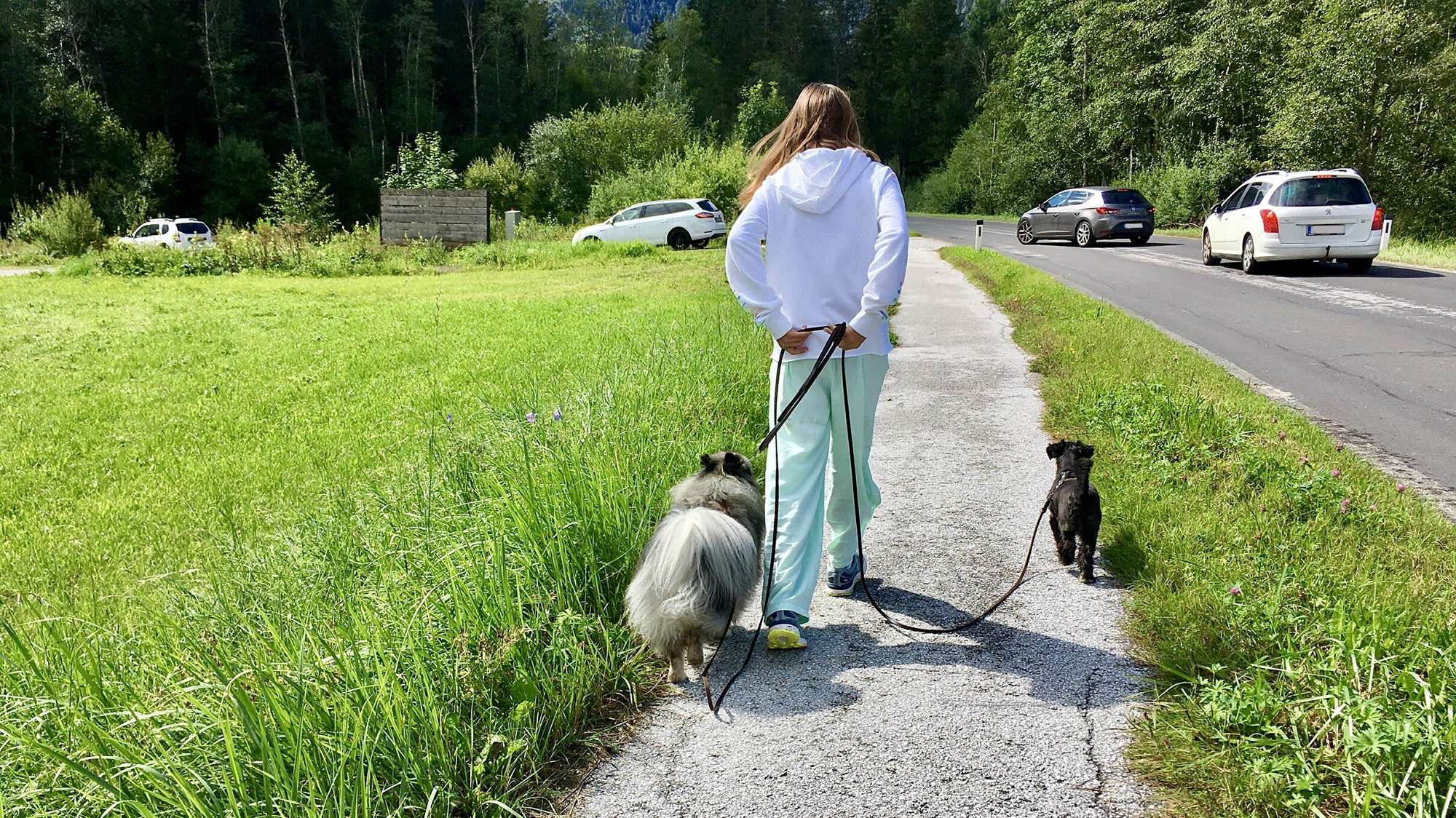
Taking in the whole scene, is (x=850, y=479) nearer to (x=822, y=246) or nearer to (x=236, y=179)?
(x=822, y=246)

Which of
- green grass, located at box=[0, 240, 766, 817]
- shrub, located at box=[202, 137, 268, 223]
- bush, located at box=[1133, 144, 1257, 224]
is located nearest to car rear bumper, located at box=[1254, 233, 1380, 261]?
green grass, located at box=[0, 240, 766, 817]

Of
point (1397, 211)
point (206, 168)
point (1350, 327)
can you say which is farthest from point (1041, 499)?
point (206, 168)

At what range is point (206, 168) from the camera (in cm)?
6078

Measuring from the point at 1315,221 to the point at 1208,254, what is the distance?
309 cm

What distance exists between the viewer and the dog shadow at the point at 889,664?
3189 mm

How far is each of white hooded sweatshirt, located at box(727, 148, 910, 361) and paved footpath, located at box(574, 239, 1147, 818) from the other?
1.22 meters

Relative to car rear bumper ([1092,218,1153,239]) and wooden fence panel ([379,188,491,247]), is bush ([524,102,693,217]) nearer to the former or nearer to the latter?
wooden fence panel ([379,188,491,247])

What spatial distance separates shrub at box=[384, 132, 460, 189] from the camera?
30.5 meters

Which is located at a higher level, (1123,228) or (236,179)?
(236,179)

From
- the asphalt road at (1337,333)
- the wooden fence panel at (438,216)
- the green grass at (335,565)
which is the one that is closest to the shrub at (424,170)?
the wooden fence panel at (438,216)

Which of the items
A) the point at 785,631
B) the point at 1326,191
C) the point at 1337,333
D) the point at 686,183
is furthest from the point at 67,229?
the point at 1326,191

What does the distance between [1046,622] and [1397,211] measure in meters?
31.8

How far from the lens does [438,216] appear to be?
27469 mm

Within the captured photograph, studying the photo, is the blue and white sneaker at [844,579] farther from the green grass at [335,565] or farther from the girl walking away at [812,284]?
the green grass at [335,565]
